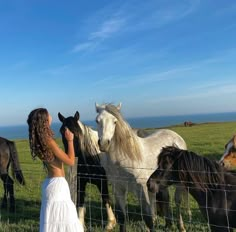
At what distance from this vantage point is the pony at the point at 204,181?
4465mm

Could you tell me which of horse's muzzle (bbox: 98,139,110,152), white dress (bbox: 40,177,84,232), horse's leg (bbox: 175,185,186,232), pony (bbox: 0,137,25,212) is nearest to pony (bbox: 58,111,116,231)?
horse's muzzle (bbox: 98,139,110,152)

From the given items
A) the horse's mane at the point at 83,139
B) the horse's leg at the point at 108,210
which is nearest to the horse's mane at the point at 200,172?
the horse's leg at the point at 108,210

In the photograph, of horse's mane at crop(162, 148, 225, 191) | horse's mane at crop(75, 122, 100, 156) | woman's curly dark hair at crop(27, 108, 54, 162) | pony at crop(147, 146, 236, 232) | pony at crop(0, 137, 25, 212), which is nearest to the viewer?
woman's curly dark hair at crop(27, 108, 54, 162)

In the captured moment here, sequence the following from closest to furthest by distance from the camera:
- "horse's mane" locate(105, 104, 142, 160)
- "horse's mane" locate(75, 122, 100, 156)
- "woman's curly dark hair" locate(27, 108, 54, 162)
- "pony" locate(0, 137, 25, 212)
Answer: "woman's curly dark hair" locate(27, 108, 54, 162), "horse's mane" locate(105, 104, 142, 160), "horse's mane" locate(75, 122, 100, 156), "pony" locate(0, 137, 25, 212)

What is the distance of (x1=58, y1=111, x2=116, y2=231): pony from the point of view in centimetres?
689

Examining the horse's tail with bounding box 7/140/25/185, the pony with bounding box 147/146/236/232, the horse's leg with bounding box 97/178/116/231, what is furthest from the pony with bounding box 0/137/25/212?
the pony with bounding box 147/146/236/232

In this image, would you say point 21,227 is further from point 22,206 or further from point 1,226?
point 22,206

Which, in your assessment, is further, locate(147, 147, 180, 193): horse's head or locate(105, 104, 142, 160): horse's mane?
locate(105, 104, 142, 160): horse's mane

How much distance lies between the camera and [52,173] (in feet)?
13.2

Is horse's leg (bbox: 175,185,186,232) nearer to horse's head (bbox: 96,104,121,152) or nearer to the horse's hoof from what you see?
the horse's hoof

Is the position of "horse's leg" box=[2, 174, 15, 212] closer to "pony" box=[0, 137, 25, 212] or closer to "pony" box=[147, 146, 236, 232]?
"pony" box=[0, 137, 25, 212]

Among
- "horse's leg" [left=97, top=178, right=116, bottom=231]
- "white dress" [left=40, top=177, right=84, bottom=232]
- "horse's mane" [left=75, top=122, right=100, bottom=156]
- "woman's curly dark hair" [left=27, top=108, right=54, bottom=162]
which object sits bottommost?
"horse's leg" [left=97, top=178, right=116, bottom=231]

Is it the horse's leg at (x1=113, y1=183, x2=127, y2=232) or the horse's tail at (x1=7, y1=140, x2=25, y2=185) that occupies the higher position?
the horse's tail at (x1=7, y1=140, x2=25, y2=185)

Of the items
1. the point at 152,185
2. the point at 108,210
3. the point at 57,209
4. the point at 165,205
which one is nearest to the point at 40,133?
the point at 57,209
